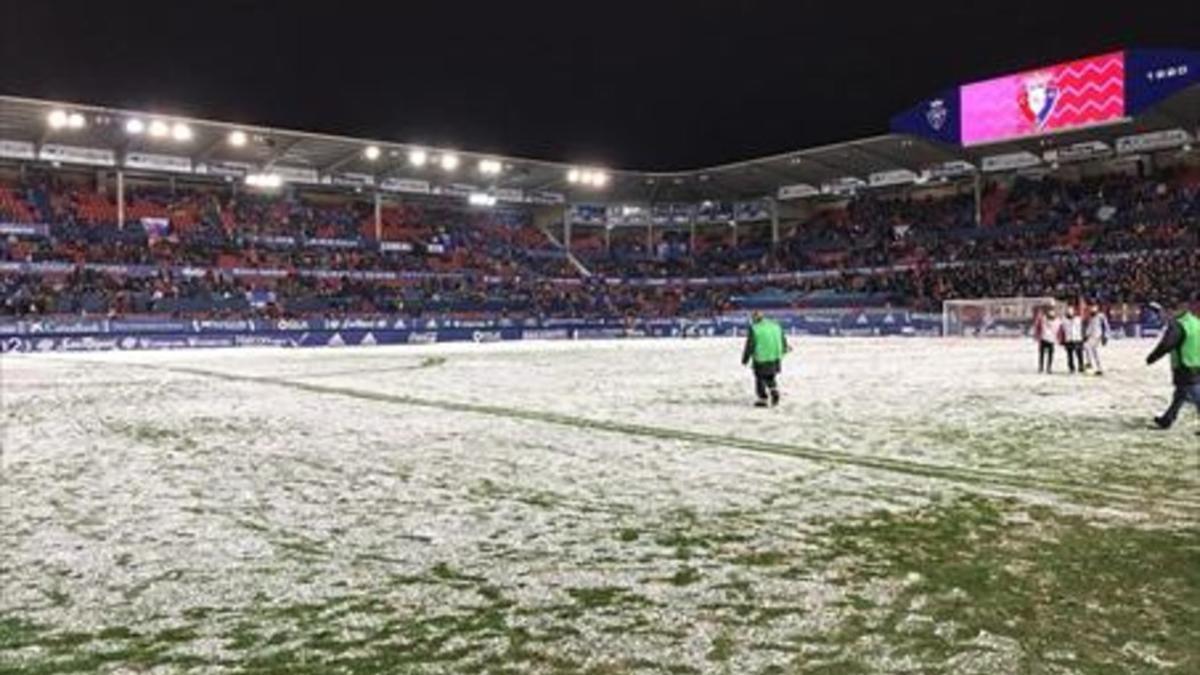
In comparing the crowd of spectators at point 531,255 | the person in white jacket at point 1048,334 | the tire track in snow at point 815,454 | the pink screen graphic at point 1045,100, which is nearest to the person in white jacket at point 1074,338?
the person in white jacket at point 1048,334

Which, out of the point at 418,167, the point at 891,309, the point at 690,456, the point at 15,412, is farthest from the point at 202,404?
the point at 418,167

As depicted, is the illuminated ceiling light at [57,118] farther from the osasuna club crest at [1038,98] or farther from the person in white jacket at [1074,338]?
the osasuna club crest at [1038,98]

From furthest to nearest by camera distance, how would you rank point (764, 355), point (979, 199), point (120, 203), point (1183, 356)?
point (979, 199) → point (120, 203) → point (764, 355) → point (1183, 356)

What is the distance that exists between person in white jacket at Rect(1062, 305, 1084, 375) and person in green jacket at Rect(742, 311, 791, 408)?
10278 millimetres

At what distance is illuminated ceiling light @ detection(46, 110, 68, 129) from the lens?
170 feet

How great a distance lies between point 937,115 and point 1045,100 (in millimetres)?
6547

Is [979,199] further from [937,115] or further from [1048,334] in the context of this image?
[1048,334]

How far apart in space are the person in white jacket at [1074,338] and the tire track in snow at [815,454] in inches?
553

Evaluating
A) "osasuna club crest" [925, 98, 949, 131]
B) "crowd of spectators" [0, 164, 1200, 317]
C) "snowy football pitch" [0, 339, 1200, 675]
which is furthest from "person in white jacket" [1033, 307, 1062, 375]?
"osasuna club crest" [925, 98, 949, 131]

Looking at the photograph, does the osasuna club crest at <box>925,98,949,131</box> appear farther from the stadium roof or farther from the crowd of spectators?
the crowd of spectators

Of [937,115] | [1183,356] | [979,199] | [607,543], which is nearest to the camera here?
[607,543]

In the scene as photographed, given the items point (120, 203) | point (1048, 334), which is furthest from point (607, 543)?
point (120, 203)

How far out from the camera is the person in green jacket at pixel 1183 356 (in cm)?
1234

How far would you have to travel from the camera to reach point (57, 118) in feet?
172
